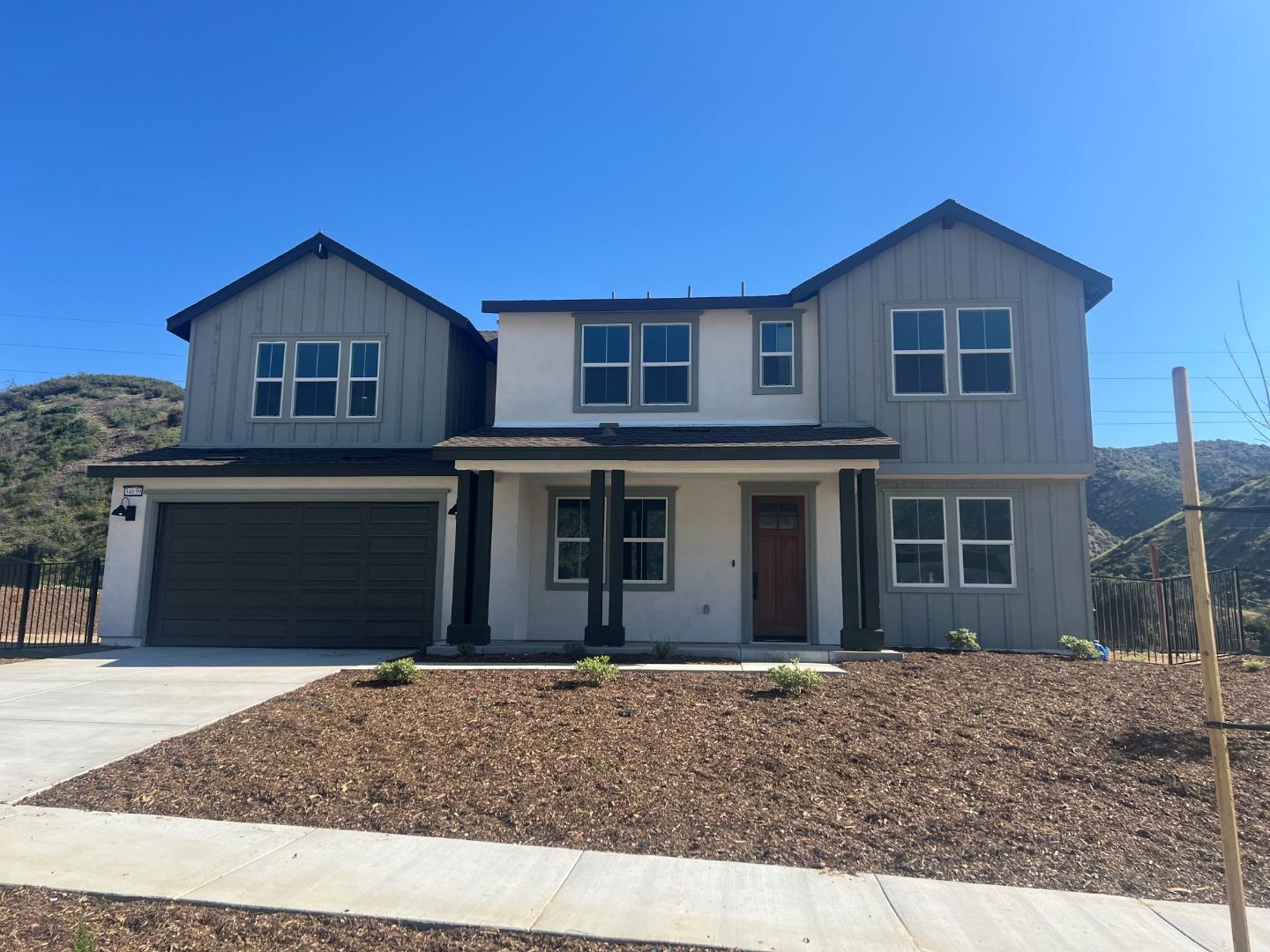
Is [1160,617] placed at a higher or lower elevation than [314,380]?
lower

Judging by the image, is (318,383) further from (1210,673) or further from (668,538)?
(1210,673)

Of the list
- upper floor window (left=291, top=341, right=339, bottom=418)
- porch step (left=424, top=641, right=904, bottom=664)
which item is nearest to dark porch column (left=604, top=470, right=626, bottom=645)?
porch step (left=424, top=641, right=904, bottom=664)

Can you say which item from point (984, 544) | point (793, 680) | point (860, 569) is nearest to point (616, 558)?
point (860, 569)

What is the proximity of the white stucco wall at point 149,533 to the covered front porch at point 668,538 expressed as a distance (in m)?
0.53

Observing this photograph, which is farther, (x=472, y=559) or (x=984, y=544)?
(x=984, y=544)

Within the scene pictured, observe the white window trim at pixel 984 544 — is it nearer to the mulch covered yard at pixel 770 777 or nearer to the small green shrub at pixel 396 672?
the mulch covered yard at pixel 770 777

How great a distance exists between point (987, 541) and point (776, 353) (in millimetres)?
4649

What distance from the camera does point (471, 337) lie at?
15500 mm

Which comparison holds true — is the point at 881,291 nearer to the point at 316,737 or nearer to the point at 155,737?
the point at 316,737

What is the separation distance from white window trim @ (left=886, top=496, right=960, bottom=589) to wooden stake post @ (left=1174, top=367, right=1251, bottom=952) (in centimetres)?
971

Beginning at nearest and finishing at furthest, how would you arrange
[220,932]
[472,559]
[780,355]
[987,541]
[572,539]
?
[220,932], [472,559], [987,541], [572,539], [780,355]

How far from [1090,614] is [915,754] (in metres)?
7.97

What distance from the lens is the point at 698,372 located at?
1412cm

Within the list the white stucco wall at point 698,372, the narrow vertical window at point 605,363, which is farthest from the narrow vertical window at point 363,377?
the narrow vertical window at point 605,363
